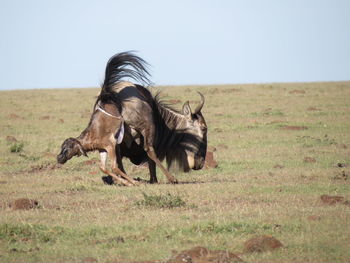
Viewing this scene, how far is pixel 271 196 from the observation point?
933 cm

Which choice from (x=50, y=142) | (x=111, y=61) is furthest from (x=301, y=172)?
(x=50, y=142)

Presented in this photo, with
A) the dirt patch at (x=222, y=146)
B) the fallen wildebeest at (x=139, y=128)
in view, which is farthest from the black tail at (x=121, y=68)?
the dirt patch at (x=222, y=146)

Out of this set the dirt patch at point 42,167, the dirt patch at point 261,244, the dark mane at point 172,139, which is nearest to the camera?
the dirt patch at point 261,244

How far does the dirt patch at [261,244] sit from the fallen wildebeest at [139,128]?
437 centimetres

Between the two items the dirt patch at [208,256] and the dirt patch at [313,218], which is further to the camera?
the dirt patch at [313,218]

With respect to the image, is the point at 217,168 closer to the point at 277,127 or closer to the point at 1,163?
the point at 1,163

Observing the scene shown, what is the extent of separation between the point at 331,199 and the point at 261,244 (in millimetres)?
2720

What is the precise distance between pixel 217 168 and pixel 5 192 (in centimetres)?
433

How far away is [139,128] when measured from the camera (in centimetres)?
1080

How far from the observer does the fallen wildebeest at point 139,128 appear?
10.4 m

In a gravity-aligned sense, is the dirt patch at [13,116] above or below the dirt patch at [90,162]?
below

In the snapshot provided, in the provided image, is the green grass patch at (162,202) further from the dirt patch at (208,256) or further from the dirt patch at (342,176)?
the dirt patch at (342,176)

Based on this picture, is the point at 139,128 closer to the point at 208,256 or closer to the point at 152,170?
the point at 152,170

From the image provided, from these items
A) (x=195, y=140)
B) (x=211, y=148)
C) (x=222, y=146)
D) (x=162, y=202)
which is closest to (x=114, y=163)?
(x=195, y=140)
